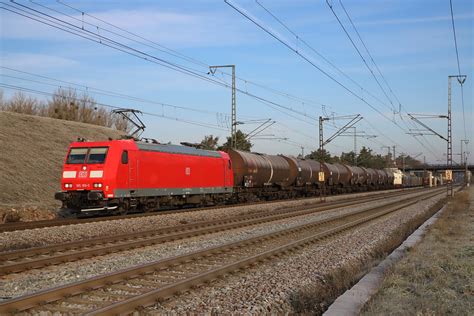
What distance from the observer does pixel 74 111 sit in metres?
58.8

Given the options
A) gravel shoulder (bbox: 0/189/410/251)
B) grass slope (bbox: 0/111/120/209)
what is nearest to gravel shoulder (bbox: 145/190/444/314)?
gravel shoulder (bbox: 0/189/410/251)

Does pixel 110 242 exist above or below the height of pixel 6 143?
below

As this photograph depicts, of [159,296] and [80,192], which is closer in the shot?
[159,296]

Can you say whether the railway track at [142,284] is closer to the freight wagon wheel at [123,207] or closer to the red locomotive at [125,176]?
the red locomotive at [125,176]

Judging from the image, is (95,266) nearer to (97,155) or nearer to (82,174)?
(82,174)

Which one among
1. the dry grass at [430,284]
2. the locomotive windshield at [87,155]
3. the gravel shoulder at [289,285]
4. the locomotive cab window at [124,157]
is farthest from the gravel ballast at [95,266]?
the dry grass at [430,284]

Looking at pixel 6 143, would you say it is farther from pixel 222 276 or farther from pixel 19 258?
pixel 222 276

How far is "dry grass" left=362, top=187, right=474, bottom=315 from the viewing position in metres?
6.24

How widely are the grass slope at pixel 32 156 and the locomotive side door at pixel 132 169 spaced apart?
7148mm

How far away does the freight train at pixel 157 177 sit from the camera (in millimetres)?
20094

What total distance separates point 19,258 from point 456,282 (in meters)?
8.92

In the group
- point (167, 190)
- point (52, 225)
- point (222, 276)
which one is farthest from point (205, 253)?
point (167, 190)

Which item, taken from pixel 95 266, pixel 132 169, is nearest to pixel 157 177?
pixel 132 169

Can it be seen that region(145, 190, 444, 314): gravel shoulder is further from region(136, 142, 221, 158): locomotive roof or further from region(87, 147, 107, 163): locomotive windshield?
region(136, 142, 221, 158): locomotive roof
